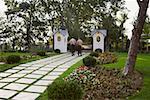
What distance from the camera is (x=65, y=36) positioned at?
29.9 m

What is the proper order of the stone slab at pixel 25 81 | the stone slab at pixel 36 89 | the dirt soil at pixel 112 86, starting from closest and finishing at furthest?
the dirt soil at pixel 112 86, the stone slab at pixel 36 89, the stone slab at pixel 25 81

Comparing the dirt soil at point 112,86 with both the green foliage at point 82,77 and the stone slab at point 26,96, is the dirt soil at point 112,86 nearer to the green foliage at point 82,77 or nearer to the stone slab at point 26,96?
the green foliage at point 82,77

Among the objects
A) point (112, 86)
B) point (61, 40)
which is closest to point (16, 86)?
point (112, 86)

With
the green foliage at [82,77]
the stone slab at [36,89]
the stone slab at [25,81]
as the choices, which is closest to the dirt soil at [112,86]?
the green foliage at [82,77]

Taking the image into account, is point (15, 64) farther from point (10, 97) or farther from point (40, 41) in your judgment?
point (40, 41)

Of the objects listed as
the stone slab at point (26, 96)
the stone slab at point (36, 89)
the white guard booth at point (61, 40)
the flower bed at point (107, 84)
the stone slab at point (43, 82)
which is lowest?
the stone slab at point (26, 96)

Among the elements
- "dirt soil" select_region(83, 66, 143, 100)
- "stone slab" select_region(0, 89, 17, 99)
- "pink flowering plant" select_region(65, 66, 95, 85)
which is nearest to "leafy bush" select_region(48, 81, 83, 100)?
"dirt soil" select_region(83, 66, 143, 100)

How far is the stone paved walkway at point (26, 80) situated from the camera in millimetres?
9906

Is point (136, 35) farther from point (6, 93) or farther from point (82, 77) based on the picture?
point (6, 93)

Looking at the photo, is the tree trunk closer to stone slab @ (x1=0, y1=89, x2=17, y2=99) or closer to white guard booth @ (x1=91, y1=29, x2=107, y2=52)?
stone slab @ (x1=0, y1=89, x2=17, y2=99)

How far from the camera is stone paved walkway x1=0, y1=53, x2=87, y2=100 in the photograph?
9906mm

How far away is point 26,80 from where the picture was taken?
39.6 ft

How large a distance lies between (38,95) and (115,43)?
A: 2884cm

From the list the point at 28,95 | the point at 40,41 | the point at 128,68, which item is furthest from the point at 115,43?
Result: the point at 28,95
